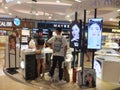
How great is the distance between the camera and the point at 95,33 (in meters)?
6.66

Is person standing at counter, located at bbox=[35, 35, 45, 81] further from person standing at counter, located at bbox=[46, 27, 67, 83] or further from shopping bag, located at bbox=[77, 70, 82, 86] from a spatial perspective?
shopping bag, located at bbox=[77, 70, 82, 86]

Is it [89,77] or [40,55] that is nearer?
[89,77]

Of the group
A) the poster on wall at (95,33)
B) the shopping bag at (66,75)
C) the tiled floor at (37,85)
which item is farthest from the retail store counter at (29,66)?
the poster on wall at (95,33)

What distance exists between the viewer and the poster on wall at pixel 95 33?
21.6 ft

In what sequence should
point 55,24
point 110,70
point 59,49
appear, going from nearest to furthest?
1. point 59,49
2. point 110,70
3. point 55,24

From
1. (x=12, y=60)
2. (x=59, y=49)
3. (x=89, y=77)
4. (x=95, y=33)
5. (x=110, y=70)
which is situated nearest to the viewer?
(x=95, y=33)

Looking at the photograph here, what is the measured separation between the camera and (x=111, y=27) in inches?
950

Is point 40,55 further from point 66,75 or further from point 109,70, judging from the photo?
point 109,70

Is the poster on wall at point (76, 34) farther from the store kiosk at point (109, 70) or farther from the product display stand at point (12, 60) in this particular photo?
the product display stand at point (12, 60)

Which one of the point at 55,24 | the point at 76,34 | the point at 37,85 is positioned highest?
the point at 55,24

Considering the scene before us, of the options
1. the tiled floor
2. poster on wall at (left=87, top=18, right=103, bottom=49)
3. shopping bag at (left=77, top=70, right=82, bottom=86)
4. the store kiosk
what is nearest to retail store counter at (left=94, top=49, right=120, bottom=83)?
the store kiosk

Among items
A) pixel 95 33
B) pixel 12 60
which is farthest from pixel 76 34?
pixel 12 60

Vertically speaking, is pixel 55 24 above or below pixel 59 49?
above

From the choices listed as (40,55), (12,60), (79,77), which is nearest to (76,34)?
(79,77)
